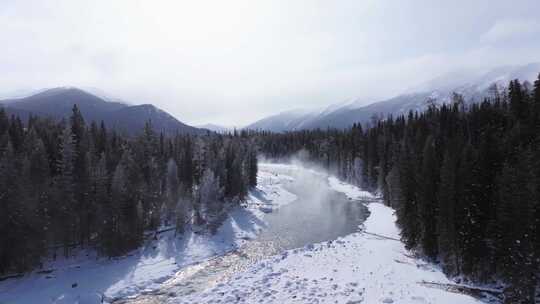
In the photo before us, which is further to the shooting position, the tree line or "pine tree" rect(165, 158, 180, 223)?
"pine tree" rect(165, 158, 180, 223)

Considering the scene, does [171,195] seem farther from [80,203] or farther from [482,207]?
[482,207]

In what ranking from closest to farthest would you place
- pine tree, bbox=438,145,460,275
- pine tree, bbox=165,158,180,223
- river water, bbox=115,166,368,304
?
1. pine tree, bbox=438,145,460,275
2. river water, bbox=115,166,368,304
3. pine tree, bbox=165,158,180,223

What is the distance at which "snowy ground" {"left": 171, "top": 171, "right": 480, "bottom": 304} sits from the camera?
80.4 feet

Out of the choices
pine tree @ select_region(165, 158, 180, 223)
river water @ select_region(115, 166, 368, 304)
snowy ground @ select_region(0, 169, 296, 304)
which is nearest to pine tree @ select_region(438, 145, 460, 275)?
river water @ select_region(115, 166, 368, 304)

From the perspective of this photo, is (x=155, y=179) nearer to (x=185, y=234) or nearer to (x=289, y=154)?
(x=185, y=234)

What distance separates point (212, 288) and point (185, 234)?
2316 cm

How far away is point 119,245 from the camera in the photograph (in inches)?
1622

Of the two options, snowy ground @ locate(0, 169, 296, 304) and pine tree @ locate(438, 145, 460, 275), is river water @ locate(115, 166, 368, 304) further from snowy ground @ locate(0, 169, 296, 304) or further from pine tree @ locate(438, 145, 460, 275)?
pine tree @ locate(438, 145, 460, 275)

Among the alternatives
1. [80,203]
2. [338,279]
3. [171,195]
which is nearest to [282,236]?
[338,279]

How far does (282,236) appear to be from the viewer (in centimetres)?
4816

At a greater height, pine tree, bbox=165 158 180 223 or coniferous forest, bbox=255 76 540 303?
coniferous forest, bbox=255 76 540 303

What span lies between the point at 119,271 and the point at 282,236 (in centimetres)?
2161

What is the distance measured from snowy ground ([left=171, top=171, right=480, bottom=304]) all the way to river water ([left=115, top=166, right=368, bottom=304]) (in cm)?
297

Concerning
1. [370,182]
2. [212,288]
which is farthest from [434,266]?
[370,182]
